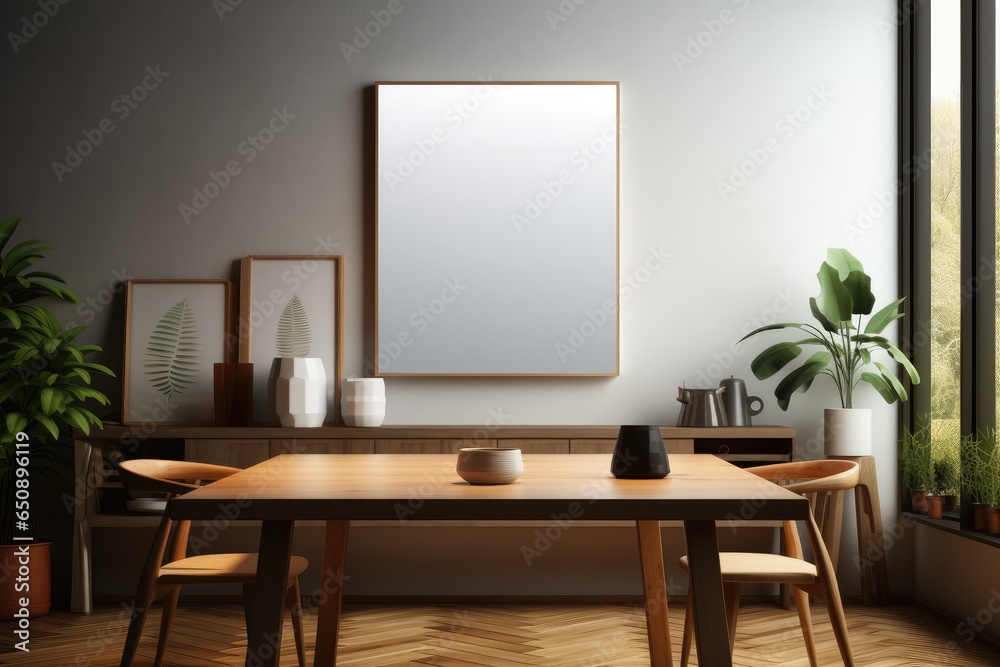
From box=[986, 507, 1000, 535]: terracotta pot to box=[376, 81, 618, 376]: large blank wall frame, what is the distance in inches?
68.7

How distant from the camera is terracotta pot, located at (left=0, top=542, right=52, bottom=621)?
3727 millimetres

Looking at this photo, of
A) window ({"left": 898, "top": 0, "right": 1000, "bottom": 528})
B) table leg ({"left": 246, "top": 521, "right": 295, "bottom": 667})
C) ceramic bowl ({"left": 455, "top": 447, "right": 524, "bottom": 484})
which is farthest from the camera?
window ({"left": 898, "top": 0, "right": 1000, "bottom": 528})

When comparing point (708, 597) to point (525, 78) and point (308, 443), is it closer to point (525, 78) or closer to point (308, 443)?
point (308, 443)

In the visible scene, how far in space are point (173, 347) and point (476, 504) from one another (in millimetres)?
2895

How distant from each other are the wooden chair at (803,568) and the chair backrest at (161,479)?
1.59 meters

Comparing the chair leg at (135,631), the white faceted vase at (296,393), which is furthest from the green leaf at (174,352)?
the chair leg at (135,631)

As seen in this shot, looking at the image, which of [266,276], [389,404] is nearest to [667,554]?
[389,404]

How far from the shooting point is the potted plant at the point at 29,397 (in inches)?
146

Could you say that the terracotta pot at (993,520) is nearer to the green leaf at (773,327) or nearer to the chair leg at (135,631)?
the green leaf at (773,327)

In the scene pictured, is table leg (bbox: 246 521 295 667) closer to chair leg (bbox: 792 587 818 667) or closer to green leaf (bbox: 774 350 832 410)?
chair leg (bbox: 792 587 818 667)

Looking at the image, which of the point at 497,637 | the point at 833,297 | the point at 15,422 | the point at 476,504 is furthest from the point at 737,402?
the point at 15,422

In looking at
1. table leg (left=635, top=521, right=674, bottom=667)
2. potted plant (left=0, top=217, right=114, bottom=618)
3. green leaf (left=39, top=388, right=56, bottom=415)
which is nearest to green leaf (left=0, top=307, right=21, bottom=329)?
potted plant (left=0, top=217, right=114, bottom=618)

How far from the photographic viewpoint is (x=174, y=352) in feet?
13.6

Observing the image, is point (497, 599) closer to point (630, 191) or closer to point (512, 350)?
point (512, 350)
